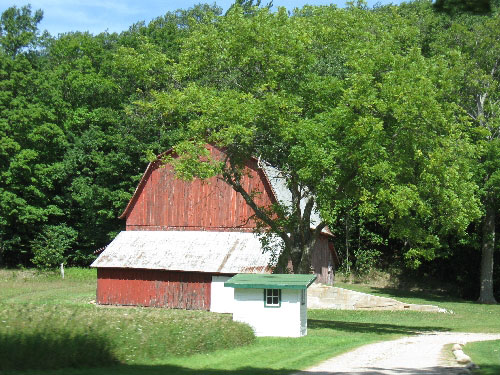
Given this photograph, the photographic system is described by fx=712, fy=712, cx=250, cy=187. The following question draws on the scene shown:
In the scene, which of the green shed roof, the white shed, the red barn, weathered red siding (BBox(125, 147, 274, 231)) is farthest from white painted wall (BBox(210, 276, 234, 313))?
the white shed

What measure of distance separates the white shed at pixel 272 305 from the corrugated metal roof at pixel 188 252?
13.8 metres

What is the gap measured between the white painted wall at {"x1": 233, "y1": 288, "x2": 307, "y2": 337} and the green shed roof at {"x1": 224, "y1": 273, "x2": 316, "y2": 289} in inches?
12.6

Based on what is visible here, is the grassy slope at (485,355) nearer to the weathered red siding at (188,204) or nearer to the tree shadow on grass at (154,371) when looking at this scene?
the tree shadow on grass at (154,371)

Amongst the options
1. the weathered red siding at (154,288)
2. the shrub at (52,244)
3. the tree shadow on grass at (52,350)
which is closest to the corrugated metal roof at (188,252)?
the weathered red siding at (154,288)

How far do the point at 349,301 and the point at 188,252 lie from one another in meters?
10.0

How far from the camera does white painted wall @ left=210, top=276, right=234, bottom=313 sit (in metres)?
40.5

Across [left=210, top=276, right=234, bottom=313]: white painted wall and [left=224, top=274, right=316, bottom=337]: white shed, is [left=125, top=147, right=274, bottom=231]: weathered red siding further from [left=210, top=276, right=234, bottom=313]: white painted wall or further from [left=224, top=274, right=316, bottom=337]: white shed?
[left=224, top=274, right=316, bottom=337]: white shed

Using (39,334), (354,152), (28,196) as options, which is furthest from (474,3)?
(28,196)

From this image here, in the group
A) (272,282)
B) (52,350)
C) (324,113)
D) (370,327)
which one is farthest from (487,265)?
(52,350)

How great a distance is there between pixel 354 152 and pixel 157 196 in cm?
2303

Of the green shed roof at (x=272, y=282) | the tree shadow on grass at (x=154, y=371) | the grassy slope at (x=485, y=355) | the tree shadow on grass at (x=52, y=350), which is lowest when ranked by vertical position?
the grassy slope at (x=485, y=355)

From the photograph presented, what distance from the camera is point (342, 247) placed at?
2291 inches

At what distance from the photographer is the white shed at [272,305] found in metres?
24.5

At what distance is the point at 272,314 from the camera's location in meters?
24.8
